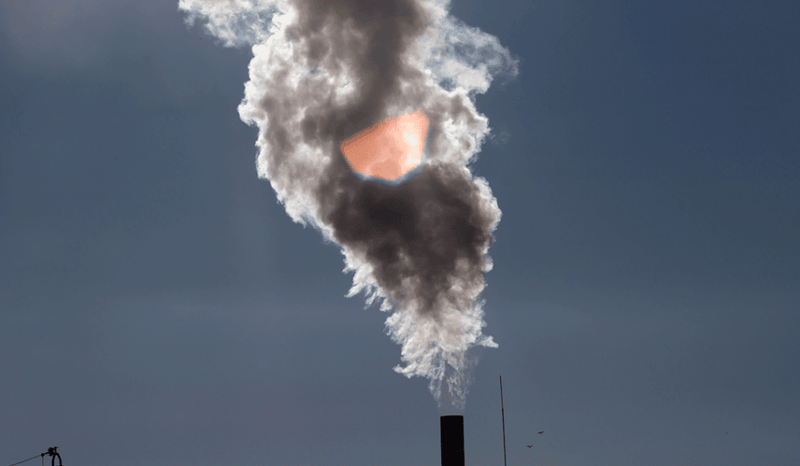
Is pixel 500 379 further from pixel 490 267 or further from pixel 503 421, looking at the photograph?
pixel 490 267

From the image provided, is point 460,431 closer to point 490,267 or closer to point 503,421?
point 503,421

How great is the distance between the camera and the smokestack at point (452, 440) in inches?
834

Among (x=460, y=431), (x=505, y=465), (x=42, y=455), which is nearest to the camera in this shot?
(x=460, y=431)

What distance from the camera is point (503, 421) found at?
79.8ft

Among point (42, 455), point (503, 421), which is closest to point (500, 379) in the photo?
point (503, 421)

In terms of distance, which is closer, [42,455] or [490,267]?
[490,267]

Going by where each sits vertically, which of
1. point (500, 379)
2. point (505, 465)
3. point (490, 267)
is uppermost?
point (490, 267)

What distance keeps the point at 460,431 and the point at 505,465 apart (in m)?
3.29

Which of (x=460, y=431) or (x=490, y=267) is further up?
(x=490, y=267)

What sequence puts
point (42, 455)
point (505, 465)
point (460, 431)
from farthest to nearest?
1. point (42, 455)
2. point (505, 465)
3. point (460, 431)

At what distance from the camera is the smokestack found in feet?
69.5

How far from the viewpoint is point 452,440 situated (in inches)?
843

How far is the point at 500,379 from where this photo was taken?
78.9 ft

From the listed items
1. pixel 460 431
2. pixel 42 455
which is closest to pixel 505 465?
pixel 460 431
